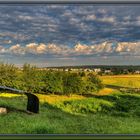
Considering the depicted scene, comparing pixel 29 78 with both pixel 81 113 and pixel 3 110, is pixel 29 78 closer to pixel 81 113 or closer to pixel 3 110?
pixel 3 110

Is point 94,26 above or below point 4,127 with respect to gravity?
above

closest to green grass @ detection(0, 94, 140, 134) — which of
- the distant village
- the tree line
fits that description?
the tree line

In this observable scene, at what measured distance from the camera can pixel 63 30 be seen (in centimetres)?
586

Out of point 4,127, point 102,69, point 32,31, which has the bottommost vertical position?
point 4,127

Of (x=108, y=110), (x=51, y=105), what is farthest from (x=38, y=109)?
(x=108, y=110)

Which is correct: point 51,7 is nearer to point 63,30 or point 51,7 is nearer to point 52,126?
point 63,30

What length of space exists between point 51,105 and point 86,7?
4.11ft

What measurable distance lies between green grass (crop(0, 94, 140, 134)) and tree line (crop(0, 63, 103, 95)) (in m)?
0.14

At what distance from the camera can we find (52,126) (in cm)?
582

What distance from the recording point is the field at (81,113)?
582 cm

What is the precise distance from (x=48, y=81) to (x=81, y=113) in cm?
57

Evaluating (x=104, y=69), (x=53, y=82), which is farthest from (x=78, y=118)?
(x=104, y=69)

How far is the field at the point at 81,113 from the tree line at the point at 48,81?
78 millimetres

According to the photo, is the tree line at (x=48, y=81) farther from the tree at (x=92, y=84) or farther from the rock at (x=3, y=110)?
the rock at (x=3, y=110)
